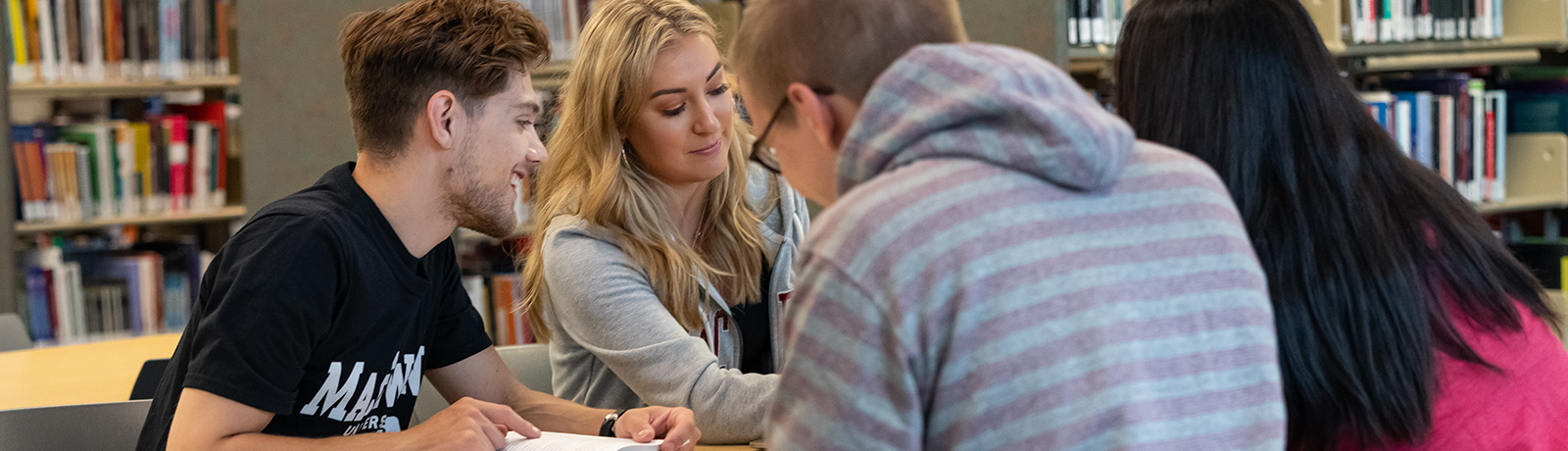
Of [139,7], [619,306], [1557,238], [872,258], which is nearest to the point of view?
[872,258]

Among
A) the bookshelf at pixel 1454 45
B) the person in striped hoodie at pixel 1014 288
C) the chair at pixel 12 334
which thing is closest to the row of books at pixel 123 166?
the chair at pixel 12 334

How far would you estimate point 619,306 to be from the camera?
1.58 metres

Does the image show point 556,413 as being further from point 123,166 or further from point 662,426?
point 123,166

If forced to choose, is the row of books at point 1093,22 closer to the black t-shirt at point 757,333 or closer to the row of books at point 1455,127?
the row of books at point 1455,127

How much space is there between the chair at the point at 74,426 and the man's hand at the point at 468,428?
20.1 inches

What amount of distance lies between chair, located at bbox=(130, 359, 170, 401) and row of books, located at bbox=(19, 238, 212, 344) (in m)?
1.68

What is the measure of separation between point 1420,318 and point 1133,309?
57cm

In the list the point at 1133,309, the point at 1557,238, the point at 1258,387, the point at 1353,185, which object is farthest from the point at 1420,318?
the point at 1557,238

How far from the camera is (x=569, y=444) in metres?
1.27

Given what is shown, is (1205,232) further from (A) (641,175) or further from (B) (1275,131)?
(A) (641,175)

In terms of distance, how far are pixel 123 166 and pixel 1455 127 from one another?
3867mm

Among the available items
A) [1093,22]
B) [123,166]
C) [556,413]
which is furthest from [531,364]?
[123,166]

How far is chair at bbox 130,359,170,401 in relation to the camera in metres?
1.92

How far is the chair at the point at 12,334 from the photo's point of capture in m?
2.48
